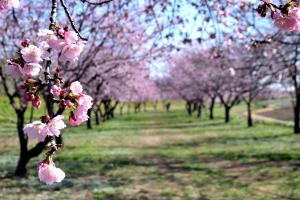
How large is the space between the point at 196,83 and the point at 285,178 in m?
39.9

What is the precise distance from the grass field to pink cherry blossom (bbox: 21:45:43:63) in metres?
10.4

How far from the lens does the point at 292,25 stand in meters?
3.95

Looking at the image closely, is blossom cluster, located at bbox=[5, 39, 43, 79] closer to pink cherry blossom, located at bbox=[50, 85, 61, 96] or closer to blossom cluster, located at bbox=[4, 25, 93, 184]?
blossom cluster, located at bbox=[4, 25, 93, 184]

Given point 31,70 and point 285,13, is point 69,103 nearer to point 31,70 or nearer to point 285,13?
point 31,70

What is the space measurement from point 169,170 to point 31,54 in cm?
1575

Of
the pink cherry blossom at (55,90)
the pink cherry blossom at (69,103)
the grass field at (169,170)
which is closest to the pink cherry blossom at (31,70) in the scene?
the pink cherry blossom at (55,90)

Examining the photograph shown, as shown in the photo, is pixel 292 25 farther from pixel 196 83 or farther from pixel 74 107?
pixel 196 83

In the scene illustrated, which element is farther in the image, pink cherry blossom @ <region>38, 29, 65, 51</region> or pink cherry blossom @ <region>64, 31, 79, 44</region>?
pink cherry blossom @ <region>64, 31, 79, 44</region>

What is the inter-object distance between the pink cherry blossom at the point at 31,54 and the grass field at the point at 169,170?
10.4m

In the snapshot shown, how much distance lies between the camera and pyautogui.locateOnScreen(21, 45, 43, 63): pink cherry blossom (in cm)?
343

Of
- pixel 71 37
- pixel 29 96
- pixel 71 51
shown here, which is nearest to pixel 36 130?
pixel 29 96

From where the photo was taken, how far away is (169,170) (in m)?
18.9

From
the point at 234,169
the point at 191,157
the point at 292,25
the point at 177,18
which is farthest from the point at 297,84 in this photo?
the point at 292,25

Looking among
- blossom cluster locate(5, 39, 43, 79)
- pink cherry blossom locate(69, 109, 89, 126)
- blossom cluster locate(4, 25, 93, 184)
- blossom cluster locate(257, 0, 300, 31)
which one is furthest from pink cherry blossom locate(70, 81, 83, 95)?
blossom cluster locate(257, 0, 300, 31)
